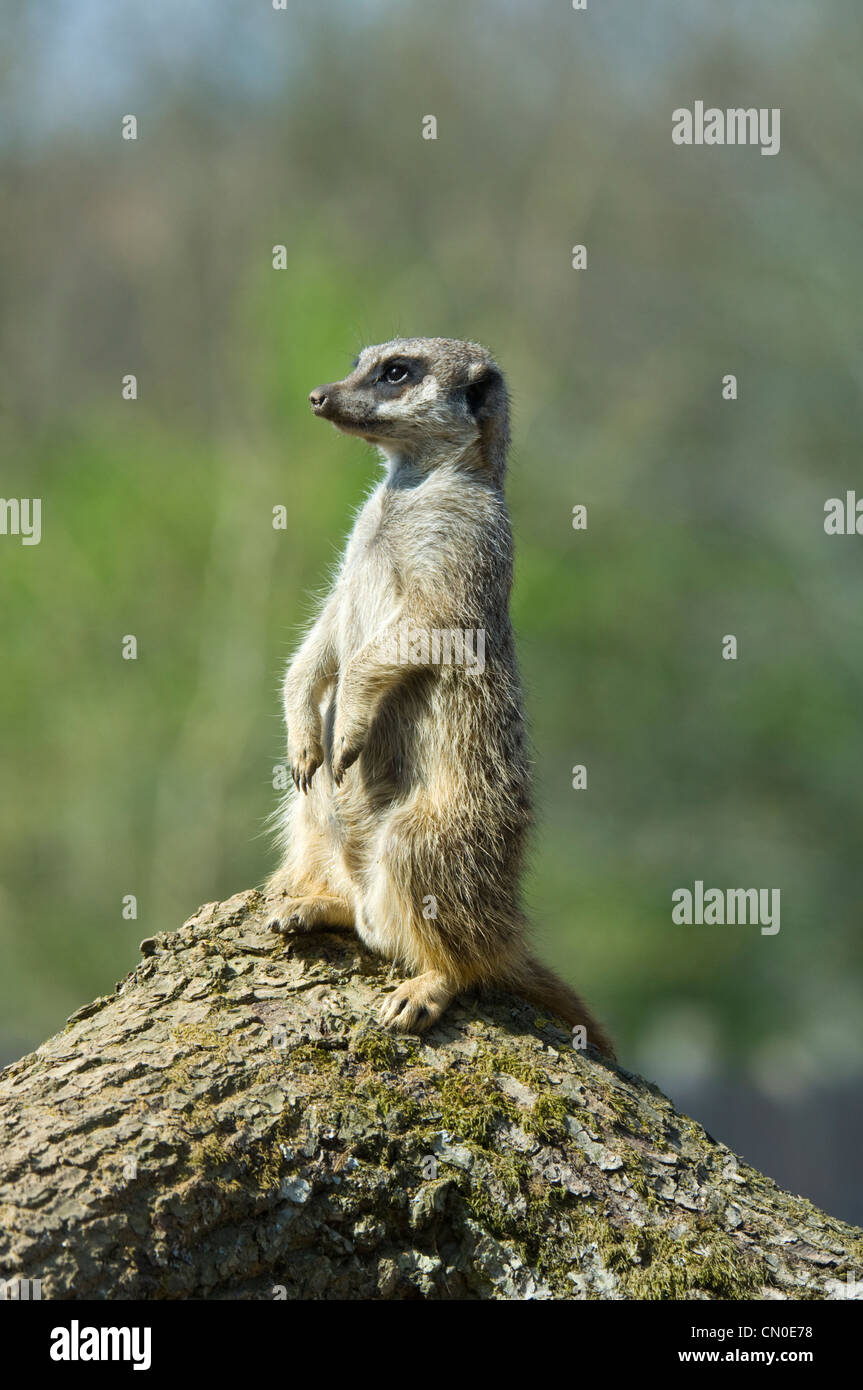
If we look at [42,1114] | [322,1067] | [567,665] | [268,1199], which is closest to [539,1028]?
[322,1067]

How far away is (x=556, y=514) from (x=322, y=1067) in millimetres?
5871

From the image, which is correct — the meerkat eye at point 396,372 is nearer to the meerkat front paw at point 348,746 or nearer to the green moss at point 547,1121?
the meerkat front paw at point 348,746

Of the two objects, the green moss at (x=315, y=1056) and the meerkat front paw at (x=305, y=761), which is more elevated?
the meerkat front paw at (x=305, y=761)

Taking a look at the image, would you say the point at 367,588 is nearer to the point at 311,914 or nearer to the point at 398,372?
the point at 398,372

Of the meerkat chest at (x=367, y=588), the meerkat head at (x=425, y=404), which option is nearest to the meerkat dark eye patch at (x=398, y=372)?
the meerkat head at (x=425, y=404)

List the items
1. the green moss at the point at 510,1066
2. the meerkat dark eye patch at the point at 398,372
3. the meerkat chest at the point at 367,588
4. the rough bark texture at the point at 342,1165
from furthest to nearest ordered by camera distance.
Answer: the meerkat dark eye patch at the point at 398,372 < the meerkat chest at the point at 367,588 < the green moss at the point at 510,1066 < the rough bark texture at the point at 342,1165

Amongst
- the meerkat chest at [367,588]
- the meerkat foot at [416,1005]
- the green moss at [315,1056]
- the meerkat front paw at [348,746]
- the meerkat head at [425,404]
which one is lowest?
the green moss at [315,1056]

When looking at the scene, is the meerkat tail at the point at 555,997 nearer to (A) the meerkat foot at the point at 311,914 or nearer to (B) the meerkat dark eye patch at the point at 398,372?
(A) the meerkat foot at the point at 311,914

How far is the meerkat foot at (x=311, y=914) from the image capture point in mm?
2967

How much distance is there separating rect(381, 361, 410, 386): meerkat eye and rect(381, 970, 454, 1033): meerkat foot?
5.25 ft

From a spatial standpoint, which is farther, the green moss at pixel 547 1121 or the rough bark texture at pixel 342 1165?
the green moss at pixel 547 1121

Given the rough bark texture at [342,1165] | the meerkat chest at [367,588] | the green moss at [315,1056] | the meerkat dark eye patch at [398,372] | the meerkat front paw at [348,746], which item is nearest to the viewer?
the rough bark texture at [342,1165]

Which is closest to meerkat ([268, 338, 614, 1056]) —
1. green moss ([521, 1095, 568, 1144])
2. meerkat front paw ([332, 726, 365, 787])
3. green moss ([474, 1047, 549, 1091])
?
meerkat front paw ([332, 726, 365, 787])

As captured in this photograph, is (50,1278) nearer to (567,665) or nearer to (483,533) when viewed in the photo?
(483,533)
